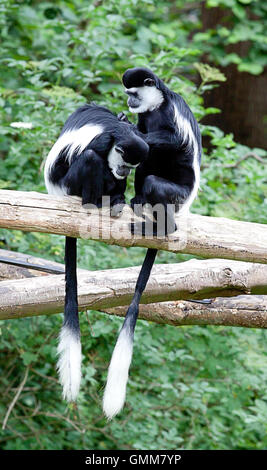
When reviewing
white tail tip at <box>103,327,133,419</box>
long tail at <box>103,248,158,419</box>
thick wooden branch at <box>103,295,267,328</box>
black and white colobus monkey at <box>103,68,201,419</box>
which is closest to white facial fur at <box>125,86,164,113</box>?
black and white colobus monkey at <box>103,68,201,419</box>

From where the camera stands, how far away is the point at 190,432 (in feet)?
13.0

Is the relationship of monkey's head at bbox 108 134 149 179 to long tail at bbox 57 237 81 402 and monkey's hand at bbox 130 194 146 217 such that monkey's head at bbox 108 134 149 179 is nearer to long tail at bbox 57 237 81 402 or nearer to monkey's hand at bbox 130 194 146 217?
monkey's hand at bbox 130 194 146 217

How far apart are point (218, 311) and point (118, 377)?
68cm

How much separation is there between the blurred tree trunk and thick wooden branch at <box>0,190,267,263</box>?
419cm

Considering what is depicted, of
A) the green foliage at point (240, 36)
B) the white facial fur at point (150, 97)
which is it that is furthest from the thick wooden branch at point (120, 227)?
the green foliage at point (240, 36)

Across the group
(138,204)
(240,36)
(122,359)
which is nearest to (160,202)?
(138,204)

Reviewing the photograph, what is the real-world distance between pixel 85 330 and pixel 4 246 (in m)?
0.71

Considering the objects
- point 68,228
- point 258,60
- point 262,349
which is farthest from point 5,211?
point 258,60

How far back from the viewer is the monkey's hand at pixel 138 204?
2383 mm

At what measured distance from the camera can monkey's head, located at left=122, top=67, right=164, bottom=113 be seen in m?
2.62

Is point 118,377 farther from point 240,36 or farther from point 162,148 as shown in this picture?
point 240,36

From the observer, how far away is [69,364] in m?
2.24

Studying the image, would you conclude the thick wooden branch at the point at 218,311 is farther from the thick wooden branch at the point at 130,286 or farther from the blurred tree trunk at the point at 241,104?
the blurred tree trunk at the point at 241,104

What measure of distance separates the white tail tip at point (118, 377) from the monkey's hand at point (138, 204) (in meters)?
0.44
